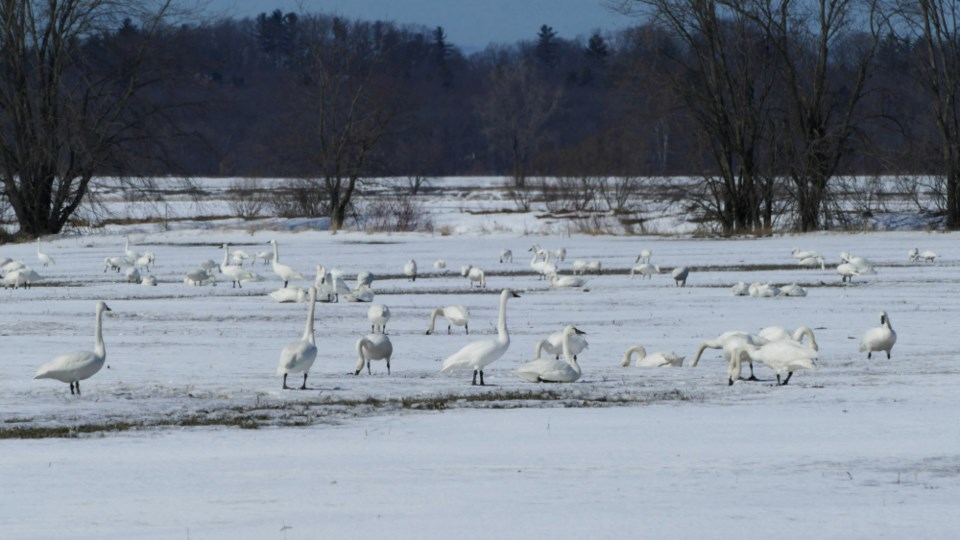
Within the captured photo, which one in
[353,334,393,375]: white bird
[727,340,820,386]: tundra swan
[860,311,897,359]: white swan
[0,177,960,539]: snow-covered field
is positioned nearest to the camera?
[0,177,960,539]: snow-covered field

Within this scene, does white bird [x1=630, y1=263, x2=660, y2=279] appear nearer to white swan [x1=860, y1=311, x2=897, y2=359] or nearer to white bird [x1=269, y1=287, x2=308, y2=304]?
white bird [x1=269, y1=287, x2=308, y2=304]

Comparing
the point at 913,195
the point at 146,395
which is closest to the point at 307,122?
the point at 913,195

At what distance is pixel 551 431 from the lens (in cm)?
1016

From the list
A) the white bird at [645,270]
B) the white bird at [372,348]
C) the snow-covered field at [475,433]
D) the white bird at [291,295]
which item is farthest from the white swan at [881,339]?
the white bird at [645,270]

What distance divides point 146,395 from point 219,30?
150 m

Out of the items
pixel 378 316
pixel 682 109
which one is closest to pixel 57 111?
pixel 682 109

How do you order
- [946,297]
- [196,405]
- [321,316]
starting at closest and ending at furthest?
1. [196,405]
2. [321,316]
3. [946,297]

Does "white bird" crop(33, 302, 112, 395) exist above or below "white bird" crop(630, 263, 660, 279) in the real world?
above

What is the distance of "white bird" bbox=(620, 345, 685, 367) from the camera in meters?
14.5

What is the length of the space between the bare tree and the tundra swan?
37549 mm

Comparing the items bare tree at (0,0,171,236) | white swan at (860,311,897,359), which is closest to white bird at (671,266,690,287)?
white swan at (860,311,897,359)

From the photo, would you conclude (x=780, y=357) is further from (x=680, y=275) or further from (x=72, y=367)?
(x=680, y=275)

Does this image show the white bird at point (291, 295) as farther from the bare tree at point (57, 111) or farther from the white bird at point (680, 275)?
the bare tree at point (57, 111)

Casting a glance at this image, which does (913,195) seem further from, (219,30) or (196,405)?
(219,30)
